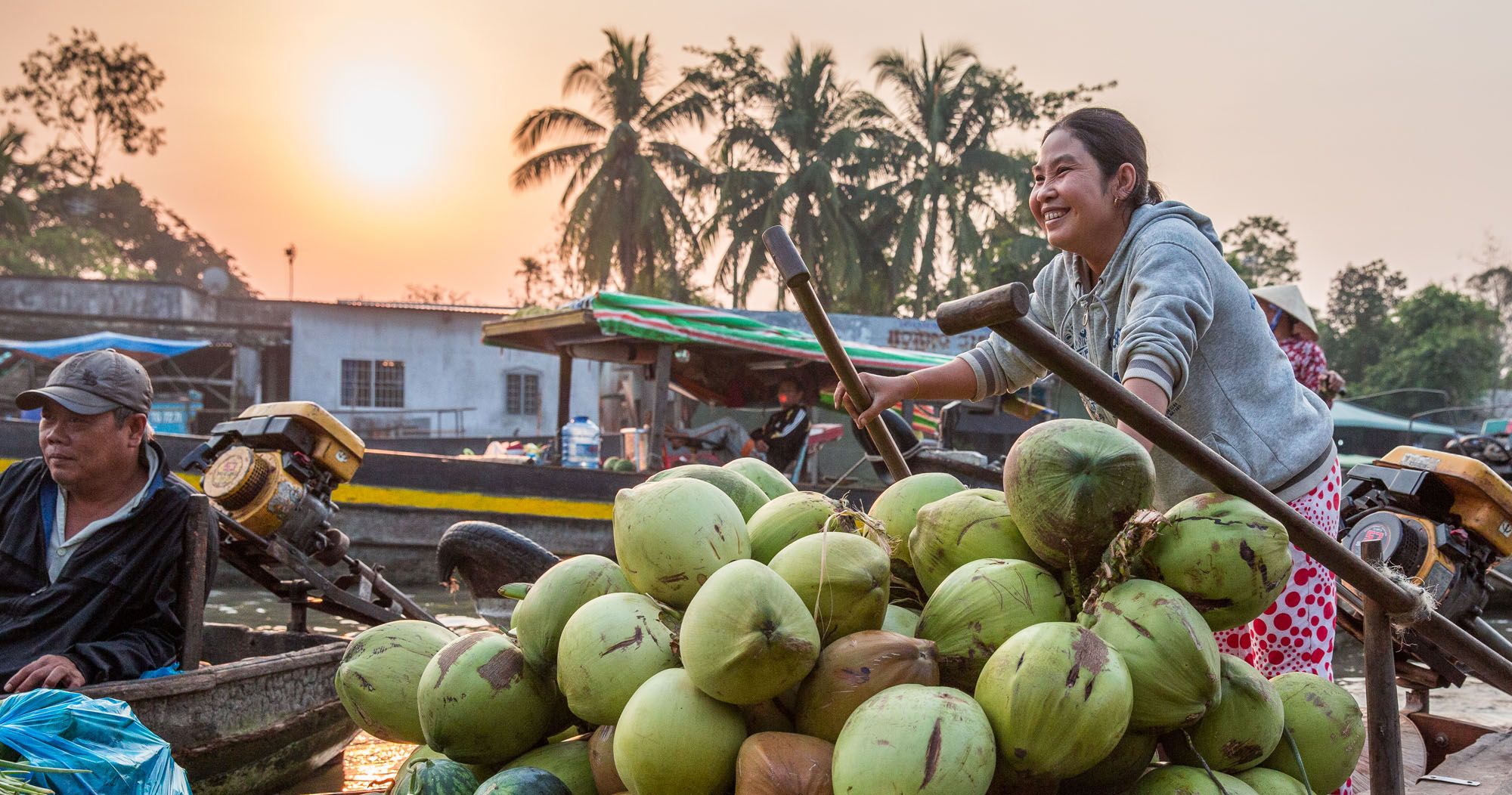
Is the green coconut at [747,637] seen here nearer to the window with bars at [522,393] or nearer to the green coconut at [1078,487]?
the green coconut at [1078,487]

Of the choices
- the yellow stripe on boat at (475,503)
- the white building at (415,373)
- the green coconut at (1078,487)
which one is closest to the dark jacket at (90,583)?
the green coconut at (1078,487)

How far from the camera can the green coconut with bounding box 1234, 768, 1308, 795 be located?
1.28 metres

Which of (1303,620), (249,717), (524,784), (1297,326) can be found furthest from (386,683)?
(1297,326)

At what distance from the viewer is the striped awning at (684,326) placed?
8.05 meters

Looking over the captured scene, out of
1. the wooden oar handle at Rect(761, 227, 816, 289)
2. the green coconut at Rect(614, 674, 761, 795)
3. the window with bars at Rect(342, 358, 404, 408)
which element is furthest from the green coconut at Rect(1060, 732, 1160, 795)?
the window with bars at Rect(342, 358, 404, 408)

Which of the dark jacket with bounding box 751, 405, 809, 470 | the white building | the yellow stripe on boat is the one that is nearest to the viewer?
the dark jacket with bounding box 751, 405, 809, 470

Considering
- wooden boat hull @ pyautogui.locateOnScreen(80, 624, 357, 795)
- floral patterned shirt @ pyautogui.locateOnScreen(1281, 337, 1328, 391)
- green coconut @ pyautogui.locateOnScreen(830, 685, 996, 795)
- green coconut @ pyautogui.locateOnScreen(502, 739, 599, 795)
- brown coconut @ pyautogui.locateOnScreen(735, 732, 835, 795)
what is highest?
floral patterned shirt @ pyautogui.locateOnScreen(1281, 337, 1328, 391)

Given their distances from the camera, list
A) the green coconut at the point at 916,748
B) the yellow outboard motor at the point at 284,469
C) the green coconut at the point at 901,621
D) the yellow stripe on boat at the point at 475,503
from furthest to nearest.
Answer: the yellow stripe on boat at the point at 475,503
the yellow outboard motor at the point at 284,469
the green coconut at the point at 901,621
the green coconut at the point at 916,748

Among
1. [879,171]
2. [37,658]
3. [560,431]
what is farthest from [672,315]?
[879,171]

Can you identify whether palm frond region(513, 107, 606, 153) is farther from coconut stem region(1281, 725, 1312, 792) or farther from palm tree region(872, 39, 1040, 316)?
coconut stem region(1281, 725, 1312, 792)

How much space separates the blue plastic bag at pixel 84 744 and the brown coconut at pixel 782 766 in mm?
1383

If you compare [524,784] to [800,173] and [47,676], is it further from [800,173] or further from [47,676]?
[800,173]

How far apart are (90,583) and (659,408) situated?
5.86m

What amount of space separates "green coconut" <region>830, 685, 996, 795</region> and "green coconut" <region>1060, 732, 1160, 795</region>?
21 centimetres
